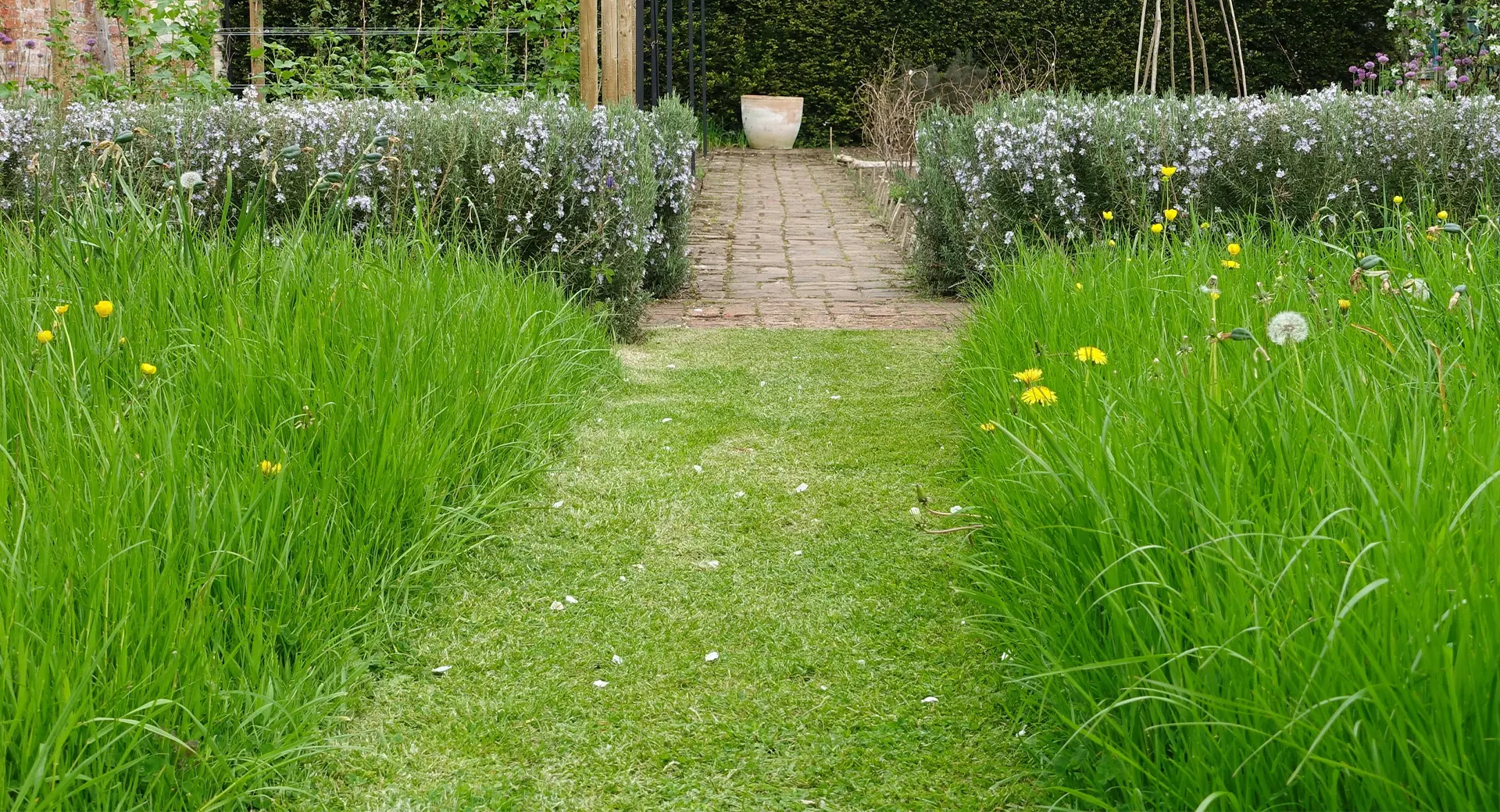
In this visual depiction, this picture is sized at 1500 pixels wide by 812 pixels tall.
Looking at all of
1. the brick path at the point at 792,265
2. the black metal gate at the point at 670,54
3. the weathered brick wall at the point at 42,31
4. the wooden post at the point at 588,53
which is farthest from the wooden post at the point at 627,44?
the weathered brick wall at the point at 42,31

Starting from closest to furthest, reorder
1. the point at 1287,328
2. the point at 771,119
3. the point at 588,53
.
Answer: the point at 1287,328 < the point at 588,53 < the point at 771,119

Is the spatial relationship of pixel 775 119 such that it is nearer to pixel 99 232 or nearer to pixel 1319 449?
pixel 99 232

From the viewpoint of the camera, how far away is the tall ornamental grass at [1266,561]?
1513 millimetres

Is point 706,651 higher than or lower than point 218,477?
lower

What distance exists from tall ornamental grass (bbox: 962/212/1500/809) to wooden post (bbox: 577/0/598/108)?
426 centimetres

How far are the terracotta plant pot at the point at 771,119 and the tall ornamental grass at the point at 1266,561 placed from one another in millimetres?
13251

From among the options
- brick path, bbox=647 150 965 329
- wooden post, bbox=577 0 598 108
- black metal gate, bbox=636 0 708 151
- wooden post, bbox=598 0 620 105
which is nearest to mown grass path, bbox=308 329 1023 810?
brick path, bbox=647 150 965 329

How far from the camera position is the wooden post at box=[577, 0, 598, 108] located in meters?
6.92

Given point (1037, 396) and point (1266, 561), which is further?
point (1037, 396)

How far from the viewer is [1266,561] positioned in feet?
6.10

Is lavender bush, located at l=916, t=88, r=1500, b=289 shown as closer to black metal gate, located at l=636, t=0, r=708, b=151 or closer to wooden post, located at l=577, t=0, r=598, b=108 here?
wooden post, located at l=577, t=0, r=598, b=108

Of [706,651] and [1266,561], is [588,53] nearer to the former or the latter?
[706,651]

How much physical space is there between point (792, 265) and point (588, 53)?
1.79 metres

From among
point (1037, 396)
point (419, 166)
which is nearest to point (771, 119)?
point (419, 166)
